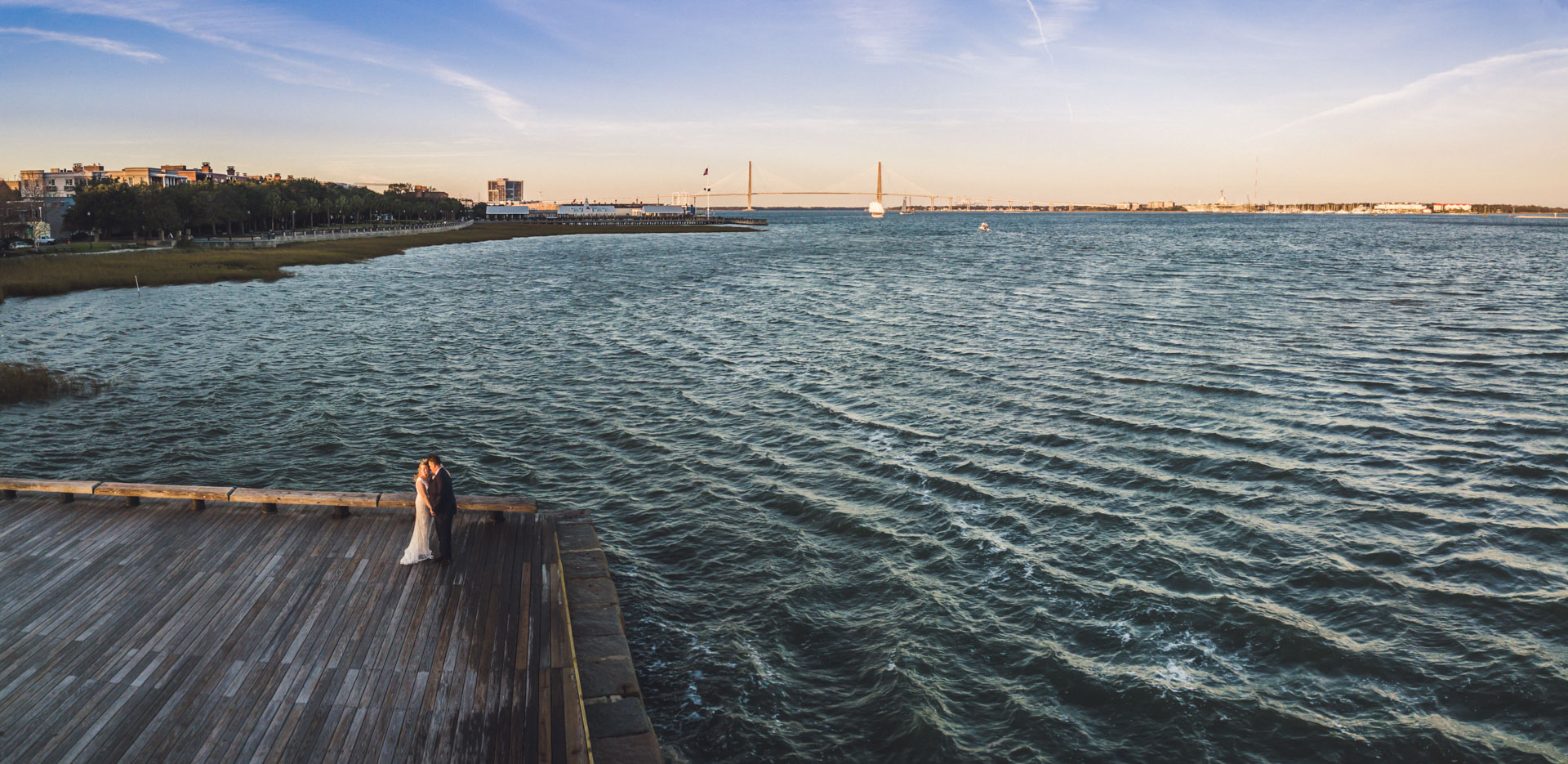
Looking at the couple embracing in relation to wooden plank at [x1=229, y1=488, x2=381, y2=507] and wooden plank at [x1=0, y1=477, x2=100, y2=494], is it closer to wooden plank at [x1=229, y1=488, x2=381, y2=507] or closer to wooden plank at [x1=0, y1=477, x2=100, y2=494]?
wooden plank at [x1=229, y1=488, x2=381, y2=507]

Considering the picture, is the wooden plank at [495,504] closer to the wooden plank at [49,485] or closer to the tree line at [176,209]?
the wooden plank at [49,485]

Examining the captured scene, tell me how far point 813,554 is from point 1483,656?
11.3m

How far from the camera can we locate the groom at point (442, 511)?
1356 cm

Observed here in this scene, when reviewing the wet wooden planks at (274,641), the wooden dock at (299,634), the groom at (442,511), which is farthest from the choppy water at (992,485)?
the groom at (442,511)

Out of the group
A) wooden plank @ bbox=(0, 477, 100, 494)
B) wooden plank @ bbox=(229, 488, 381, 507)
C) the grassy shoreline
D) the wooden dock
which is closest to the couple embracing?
the wooden dock

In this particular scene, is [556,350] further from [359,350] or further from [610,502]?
[610,502]

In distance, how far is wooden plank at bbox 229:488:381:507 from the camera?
1563 cm

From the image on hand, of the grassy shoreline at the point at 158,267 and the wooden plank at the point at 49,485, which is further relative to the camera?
the grassy shoreline at the point at 158,267

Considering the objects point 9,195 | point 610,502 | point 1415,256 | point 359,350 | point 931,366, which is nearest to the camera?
point 610,502

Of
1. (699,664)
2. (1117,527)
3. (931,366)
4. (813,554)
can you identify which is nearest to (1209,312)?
(931,366)

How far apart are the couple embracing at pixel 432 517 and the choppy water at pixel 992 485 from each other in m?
3.54

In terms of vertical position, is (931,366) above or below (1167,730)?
above

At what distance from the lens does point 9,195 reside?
10238 cm

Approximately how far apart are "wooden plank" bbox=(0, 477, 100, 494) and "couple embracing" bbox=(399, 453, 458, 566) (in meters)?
7.51
